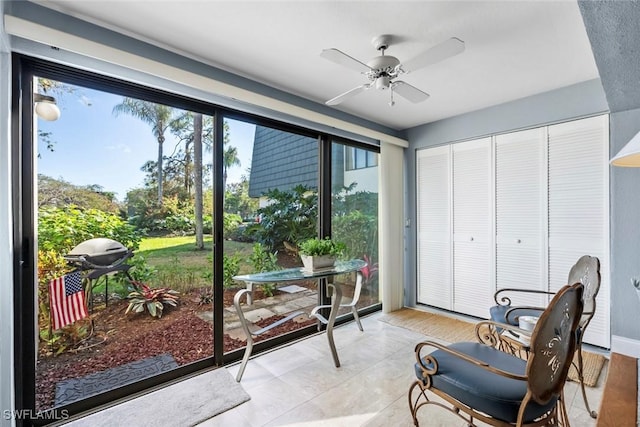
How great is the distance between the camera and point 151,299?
2277mm

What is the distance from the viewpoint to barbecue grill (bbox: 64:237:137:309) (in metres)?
1.98

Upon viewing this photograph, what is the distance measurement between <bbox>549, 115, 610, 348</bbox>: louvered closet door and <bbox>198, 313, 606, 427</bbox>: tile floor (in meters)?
0.88

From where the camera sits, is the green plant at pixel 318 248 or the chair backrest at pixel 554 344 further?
the green plant at pixel 318 248

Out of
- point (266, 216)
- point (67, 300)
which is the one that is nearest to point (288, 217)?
point (266, 216)

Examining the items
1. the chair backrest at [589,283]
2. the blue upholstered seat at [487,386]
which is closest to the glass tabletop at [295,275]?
the blue upholstered seat at [487,386]

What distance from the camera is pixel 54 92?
192 cm

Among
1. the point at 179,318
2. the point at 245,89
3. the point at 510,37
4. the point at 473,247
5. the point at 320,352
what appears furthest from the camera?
the point at 473,247

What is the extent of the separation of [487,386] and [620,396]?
0.65 m

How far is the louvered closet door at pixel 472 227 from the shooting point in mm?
3482

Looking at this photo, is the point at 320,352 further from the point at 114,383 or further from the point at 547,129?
the point at 547,129

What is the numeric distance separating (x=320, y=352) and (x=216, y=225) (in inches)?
60.3

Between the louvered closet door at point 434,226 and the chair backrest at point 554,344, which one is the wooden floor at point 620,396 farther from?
the louvered closet door at point 434,226

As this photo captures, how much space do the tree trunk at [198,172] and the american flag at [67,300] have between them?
812mm

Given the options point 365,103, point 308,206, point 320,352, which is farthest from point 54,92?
point 320,352
